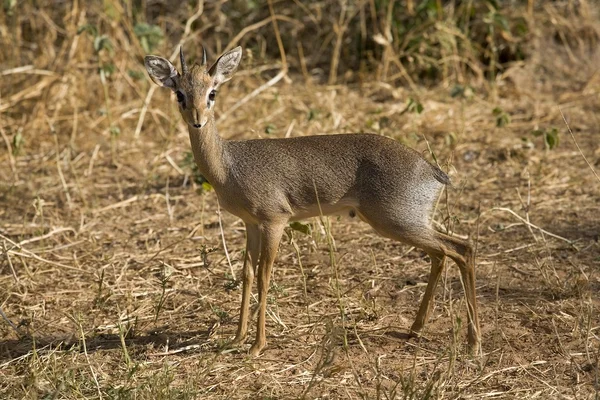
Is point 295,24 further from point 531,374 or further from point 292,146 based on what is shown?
point 531,374

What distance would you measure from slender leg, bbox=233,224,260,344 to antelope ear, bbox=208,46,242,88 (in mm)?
807

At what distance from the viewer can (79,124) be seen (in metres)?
8.80

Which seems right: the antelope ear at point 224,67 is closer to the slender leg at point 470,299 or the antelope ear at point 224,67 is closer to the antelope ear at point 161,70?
the antelope ear at point 161,70

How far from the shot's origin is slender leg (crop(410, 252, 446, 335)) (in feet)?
15.8

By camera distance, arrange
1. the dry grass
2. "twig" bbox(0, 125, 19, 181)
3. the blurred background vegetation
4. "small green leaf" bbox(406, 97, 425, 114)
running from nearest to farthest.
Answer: the dry grass
"small green leaf" bbox(406, 97, 425, 114)
"twig" bbox(0, 125, 19, 181)
the blurred background vegetation

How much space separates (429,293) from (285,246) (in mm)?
1603

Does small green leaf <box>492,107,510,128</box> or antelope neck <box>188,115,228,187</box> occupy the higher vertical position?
antelope neck <box>188,115,228,187</box>

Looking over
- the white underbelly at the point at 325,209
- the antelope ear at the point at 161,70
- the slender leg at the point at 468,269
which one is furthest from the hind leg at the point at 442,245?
the antelope ear at the point at 161,70

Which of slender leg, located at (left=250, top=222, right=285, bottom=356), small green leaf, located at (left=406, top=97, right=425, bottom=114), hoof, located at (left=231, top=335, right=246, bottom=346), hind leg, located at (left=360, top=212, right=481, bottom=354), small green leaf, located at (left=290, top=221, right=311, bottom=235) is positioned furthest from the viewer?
small green leaf, located at (left=406, top=97, right=425, bottom=114)

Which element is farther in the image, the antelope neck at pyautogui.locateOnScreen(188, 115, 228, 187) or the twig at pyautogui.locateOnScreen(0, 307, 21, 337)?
the twig at pyautogui.locateOnScreen(0, 307, 21, 337)

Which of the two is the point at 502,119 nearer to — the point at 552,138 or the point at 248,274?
the point at 552,138

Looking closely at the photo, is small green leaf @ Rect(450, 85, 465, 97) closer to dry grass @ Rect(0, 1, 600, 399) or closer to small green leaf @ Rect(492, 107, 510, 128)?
dry grass @ Rect(0, 1, 600, 399)

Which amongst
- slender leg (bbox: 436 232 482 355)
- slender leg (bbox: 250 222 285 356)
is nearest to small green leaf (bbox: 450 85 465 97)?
slender leg (bbox: 436 232 482 355)

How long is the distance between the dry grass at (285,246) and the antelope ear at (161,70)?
965mm
